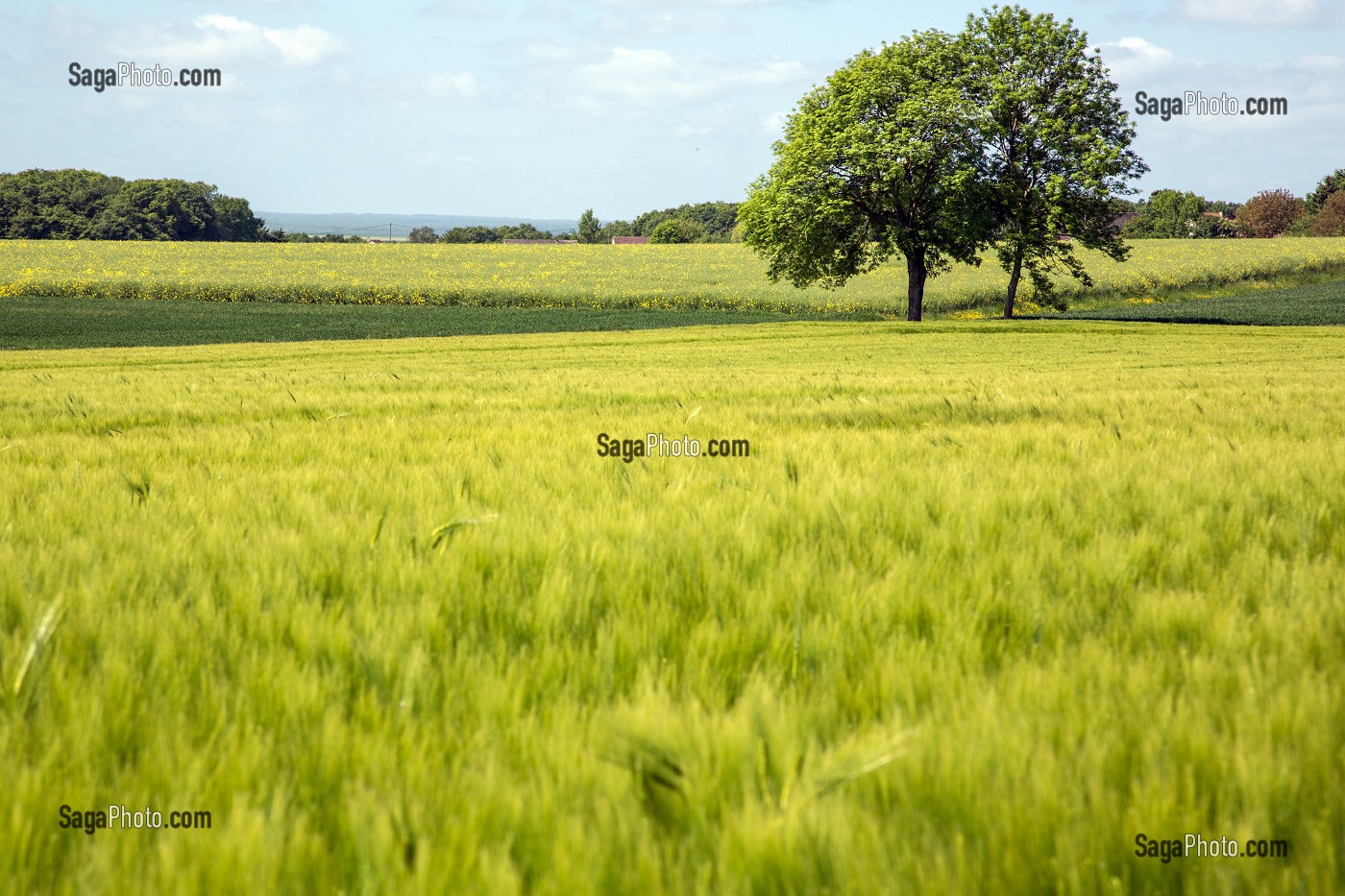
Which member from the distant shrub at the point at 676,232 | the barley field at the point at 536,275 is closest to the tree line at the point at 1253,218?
the barley field at the point at 536,275

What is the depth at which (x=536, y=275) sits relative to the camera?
6438 cm

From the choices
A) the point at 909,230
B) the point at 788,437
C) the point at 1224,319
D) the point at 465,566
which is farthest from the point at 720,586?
the point at 1224,319

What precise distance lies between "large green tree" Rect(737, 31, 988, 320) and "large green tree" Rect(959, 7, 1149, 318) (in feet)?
4.26

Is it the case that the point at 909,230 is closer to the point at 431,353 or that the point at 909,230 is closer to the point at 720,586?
the point at 431,353

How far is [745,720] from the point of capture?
1356mm

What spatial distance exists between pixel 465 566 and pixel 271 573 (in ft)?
1.72

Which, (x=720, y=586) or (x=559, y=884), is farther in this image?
(x=720, y=586)

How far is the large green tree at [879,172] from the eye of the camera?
33.2 m

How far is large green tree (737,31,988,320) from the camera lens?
109 feet

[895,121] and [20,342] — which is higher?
[895,121]

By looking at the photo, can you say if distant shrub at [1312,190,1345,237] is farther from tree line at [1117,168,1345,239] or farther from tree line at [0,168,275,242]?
tree line at [0,168,275,242]

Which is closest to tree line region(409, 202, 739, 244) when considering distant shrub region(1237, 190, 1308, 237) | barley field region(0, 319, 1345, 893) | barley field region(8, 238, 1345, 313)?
barley field region(8, 238, 1345, 313)

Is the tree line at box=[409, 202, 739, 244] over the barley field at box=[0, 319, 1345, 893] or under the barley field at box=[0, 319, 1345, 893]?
over

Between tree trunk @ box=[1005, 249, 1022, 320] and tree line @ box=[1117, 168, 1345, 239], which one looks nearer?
tree trunk @ box=[1005, 249, 1022, 320]
